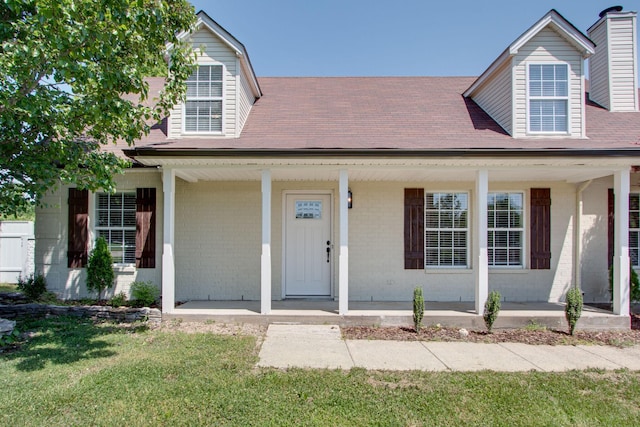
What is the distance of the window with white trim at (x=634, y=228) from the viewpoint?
26.4 ft

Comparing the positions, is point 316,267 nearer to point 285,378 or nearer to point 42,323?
point 285,378

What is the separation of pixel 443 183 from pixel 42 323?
820 centimetres

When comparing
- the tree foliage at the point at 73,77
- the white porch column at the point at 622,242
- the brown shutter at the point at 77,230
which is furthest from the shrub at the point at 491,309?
the brown shutter at the point at 77,230

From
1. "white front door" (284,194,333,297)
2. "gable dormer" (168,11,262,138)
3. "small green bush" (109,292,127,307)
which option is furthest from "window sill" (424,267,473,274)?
"small green bush" (109,292,127,307)

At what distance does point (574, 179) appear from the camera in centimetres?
773

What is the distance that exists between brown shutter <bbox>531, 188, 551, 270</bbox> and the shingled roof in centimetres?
147

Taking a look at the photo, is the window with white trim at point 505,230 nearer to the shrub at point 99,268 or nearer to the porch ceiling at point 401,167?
the porch ceiling at point 401,167

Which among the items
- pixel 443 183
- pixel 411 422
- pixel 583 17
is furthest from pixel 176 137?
pixel 583 17

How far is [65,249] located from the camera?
791 centimetres

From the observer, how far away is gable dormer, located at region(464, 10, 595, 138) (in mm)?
7207

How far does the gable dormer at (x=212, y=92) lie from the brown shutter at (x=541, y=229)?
6.68 m

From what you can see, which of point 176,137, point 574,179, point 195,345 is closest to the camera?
point 195,345

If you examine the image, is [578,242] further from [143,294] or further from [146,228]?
[146,228]

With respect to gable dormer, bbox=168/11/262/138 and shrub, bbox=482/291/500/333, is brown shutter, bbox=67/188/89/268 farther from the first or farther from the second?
shrub, bbox=482/291/500/333
